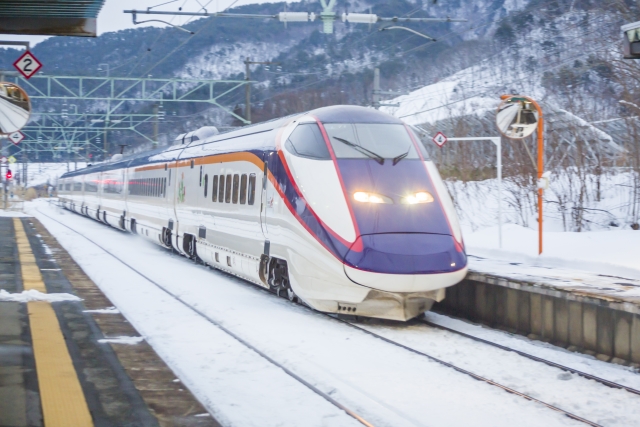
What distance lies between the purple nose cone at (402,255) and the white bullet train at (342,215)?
1cm

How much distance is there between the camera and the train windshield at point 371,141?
9.85 meters

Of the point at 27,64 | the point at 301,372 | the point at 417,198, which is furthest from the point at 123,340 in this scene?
the point at 27,64

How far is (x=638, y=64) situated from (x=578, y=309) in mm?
8716

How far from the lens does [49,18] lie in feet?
30.5

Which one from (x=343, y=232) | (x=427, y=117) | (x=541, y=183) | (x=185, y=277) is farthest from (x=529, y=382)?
(x=427, y=117)

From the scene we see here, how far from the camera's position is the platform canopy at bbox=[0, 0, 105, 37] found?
8461 mm

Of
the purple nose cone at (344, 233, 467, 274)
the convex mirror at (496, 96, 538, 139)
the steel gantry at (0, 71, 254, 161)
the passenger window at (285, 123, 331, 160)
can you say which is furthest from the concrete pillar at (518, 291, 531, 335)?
the steel gantry at (0, 71, 254, 161)

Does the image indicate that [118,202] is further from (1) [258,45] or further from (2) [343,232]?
(1) [258,45]

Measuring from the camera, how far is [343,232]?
896cm

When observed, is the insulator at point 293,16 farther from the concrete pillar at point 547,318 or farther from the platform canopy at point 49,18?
the concrete pillar at point 547,318

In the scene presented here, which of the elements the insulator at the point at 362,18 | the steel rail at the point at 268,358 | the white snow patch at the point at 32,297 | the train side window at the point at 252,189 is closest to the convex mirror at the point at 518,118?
the insulator at the point at 362,18

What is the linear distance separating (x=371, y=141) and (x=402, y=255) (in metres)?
1.97

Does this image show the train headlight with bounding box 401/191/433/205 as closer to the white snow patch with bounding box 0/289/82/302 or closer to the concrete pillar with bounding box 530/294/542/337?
the concrete pillar with bounding box 530/294/542/337

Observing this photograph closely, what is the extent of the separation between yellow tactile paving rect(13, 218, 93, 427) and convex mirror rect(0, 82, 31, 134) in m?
2.53
